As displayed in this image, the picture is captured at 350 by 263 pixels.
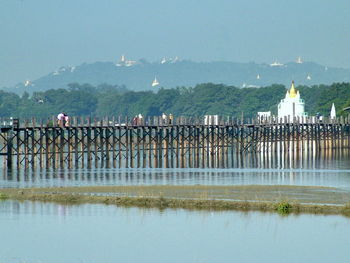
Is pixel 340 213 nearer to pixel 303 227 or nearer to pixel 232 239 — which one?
pixel 303 227

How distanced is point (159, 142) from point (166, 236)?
139ft

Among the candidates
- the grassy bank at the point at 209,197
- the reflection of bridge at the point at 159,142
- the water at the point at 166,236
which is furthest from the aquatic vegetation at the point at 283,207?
the reflection of bridge at the point at 159,142

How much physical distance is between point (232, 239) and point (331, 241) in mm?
2558

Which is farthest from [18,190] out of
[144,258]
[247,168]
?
[247,168]

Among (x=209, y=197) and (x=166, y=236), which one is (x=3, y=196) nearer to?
(x=209, y=197)

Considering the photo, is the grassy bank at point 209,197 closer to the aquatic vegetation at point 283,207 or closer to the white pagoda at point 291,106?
the aquatic vegetation at point 283,207

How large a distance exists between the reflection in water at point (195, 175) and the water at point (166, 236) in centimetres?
1210

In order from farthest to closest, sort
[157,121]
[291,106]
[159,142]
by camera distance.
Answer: [291,106], [157,121], [159,142]

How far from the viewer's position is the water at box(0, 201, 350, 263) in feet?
91.5

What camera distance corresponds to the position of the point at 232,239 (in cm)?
3038

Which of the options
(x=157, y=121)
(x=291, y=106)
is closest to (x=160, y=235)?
(x=157, y=121)

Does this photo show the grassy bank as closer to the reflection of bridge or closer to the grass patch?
the grass patch

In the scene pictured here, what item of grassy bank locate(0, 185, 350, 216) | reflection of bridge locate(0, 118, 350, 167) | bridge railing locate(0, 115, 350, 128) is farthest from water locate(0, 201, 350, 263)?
bridge railing locate(0, 115, 350, 128)

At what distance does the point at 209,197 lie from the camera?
39.7 metres
